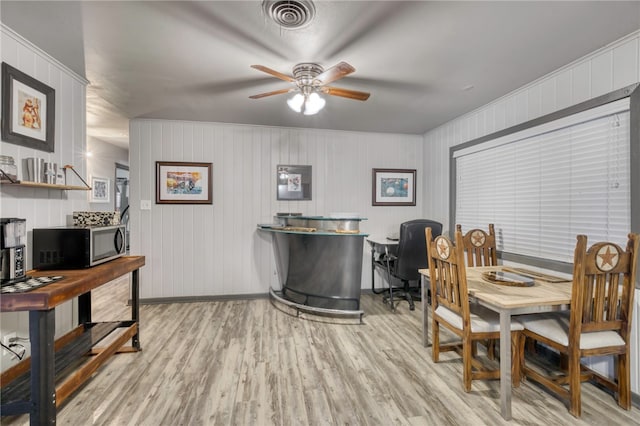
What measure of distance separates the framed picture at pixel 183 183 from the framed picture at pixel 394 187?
2.42 m

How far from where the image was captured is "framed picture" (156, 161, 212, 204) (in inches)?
153

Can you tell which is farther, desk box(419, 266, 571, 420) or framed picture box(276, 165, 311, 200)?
framed picture box(276, 165, 311, 200)

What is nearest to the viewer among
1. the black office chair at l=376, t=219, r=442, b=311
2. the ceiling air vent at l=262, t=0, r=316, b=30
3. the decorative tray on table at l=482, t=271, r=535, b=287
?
the ceiling air vent at l=262, t=0, r=316, b=30

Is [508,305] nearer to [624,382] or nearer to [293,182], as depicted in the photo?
[624,382]

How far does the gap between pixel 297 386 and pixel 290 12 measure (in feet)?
7.96

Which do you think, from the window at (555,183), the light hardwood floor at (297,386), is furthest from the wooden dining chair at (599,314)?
the window at (555,183)

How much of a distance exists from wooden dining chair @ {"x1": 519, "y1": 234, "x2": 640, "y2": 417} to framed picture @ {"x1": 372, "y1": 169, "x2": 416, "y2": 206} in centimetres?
284

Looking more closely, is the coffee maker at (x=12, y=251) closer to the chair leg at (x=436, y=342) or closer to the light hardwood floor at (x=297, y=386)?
the light hardwood floor at (x=297, y=386)

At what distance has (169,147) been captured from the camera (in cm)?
392

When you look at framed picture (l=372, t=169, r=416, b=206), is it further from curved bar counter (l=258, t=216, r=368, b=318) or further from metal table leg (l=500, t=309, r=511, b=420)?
metal table leg (l=500, t=309, r=511, b=420)

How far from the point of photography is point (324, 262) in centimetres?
321

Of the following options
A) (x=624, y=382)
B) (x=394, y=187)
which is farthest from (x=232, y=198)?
(x=624, y=382)

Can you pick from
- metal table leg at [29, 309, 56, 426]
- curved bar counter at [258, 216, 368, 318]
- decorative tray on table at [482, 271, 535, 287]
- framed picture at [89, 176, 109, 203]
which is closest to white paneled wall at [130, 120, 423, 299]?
curved bar counter at [258, 216, 368, 318]

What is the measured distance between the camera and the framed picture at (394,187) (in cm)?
452
